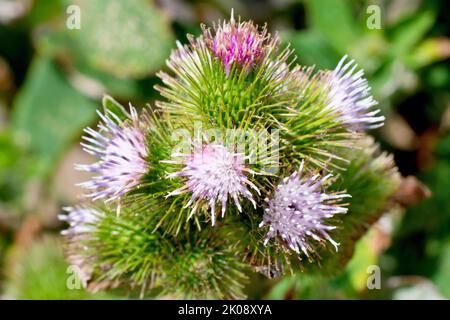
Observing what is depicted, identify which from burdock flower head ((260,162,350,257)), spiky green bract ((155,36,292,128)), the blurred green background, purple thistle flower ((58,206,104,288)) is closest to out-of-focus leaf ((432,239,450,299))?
the blurred green background

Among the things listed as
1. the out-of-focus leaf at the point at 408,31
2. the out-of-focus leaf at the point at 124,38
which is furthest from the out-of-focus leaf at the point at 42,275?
the out-of-focus leaf at the point at 408,31

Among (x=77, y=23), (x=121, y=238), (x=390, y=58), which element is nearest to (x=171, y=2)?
(x=77, y=23)

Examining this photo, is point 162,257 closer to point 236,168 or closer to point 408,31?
point 236,168

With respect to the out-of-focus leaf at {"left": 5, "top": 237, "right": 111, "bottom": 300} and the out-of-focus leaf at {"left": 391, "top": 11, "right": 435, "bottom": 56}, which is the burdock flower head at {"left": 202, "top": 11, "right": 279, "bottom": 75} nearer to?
the out-of-focus leaf at {"left": 5, "top": 237, "right": 111, "bottom": 300}

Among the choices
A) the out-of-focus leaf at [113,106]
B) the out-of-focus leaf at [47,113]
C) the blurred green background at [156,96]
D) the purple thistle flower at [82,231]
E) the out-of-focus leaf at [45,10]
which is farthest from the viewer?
the out-of-focus leaf at [45,10]

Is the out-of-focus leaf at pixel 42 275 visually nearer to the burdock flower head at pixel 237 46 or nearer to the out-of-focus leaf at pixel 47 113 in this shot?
the out-of-focus leaf at pixel 47 113
